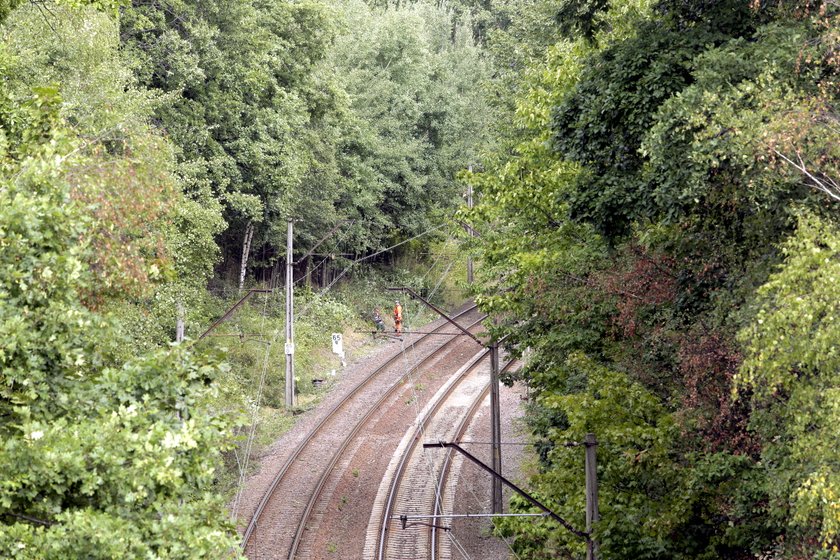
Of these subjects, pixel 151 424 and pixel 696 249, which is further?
pixel 696 249

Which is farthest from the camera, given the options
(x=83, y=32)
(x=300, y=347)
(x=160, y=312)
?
(x=300, y=347)

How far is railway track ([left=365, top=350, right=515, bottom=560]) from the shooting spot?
22672 millimetres

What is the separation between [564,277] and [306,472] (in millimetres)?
10725

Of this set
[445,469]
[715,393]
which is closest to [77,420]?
[715,393]

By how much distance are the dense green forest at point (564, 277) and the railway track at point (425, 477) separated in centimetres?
382

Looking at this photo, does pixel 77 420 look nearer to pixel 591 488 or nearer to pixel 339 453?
pixel 591 488

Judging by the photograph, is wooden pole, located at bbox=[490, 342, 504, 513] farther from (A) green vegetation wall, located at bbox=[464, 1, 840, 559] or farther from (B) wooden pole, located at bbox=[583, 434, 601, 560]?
(B) wooden pole, located at bbox=[583, 434, 601, 560]

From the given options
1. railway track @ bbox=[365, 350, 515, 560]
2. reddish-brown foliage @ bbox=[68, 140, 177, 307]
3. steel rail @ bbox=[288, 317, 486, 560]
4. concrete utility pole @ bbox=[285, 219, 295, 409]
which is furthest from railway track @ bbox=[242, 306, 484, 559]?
reddish-brown foliage @ bbox=[68, 140, 177, 307]

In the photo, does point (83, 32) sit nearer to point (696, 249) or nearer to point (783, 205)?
point (696, 249)

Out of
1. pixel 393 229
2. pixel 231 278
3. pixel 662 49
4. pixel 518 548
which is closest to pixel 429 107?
pixel 393 229

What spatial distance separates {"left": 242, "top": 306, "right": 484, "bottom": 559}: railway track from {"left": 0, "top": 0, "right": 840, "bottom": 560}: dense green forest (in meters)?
1.66

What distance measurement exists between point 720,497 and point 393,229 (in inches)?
1377

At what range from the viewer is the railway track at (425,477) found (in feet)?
74.4

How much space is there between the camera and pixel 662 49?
14492 millimetres
